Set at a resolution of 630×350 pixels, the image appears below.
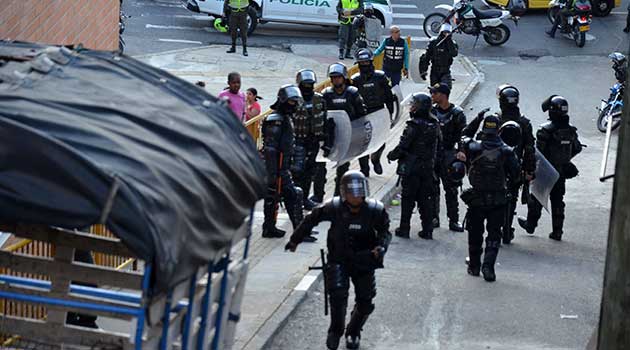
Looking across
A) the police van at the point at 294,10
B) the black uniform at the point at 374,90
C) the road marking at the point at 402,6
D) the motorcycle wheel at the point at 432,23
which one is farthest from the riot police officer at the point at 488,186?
the road marking at the point at 402,6

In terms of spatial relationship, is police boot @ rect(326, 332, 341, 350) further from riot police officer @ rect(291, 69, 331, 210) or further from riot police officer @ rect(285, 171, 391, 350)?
riot police officer @ rect(291, 69, 331, 210)

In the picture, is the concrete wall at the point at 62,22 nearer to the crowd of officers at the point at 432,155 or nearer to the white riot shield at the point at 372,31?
the crowd of officers at the point at 432,155

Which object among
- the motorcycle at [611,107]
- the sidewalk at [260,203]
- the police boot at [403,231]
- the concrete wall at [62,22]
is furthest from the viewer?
the motorcycle at [611,107]

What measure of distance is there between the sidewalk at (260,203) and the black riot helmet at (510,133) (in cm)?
238

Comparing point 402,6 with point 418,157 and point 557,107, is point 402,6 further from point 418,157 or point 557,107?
point 418,157

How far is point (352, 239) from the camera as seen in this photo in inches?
395

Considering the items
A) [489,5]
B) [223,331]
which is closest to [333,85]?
[223,331]

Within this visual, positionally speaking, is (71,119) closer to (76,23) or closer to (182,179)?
(182,179)

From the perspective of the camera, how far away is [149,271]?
5598 millimetres

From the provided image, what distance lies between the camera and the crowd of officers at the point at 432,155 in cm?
1279

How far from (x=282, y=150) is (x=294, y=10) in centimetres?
1690

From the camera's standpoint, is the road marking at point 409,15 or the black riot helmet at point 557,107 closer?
the black riot helmet at point 557,107

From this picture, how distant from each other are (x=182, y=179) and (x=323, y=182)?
9.46 m

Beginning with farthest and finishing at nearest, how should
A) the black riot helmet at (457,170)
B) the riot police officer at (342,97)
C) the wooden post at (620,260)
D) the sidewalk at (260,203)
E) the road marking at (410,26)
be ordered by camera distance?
1. the road marking at (410,26)
2. the riot police officer at (342,97)
3. the black riot helmet at (457,170)
4. the sidewalk at (260,203)
5. the wooden post at (620,260)
